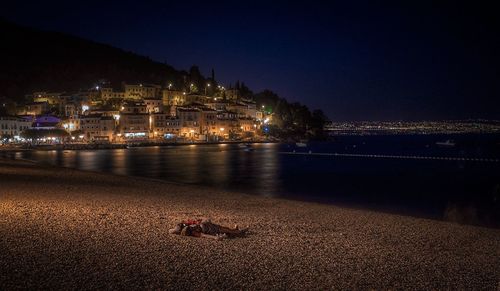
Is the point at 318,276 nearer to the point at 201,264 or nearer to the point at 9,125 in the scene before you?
the point at 201,264

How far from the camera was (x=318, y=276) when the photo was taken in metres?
6.54

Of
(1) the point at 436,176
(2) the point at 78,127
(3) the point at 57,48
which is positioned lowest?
(1) the point at 436,176

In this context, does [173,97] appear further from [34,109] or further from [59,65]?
[59,65]

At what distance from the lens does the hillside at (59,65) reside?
452 ft

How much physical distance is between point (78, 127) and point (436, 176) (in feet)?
248

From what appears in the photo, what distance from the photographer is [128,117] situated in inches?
3652

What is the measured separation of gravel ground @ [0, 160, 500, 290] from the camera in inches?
245

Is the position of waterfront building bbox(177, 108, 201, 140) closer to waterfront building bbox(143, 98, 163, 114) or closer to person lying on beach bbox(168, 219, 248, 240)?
waterfront building bbox(143, 98, 163, 114)

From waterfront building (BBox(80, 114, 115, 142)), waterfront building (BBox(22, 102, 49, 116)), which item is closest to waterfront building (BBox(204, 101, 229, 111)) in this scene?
waterfront building (BBox(80, 114, 115, 142))

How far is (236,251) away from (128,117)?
8912 centimetres

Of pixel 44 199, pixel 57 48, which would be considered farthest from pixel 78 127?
pixel 57 48

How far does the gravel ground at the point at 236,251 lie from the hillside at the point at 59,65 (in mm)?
126793

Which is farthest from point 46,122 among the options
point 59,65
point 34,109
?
point 59,65

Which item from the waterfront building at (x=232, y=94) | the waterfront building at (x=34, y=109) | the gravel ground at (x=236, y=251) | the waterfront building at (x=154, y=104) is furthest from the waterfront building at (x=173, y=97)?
the gravel ground at (x=236, y=251)
